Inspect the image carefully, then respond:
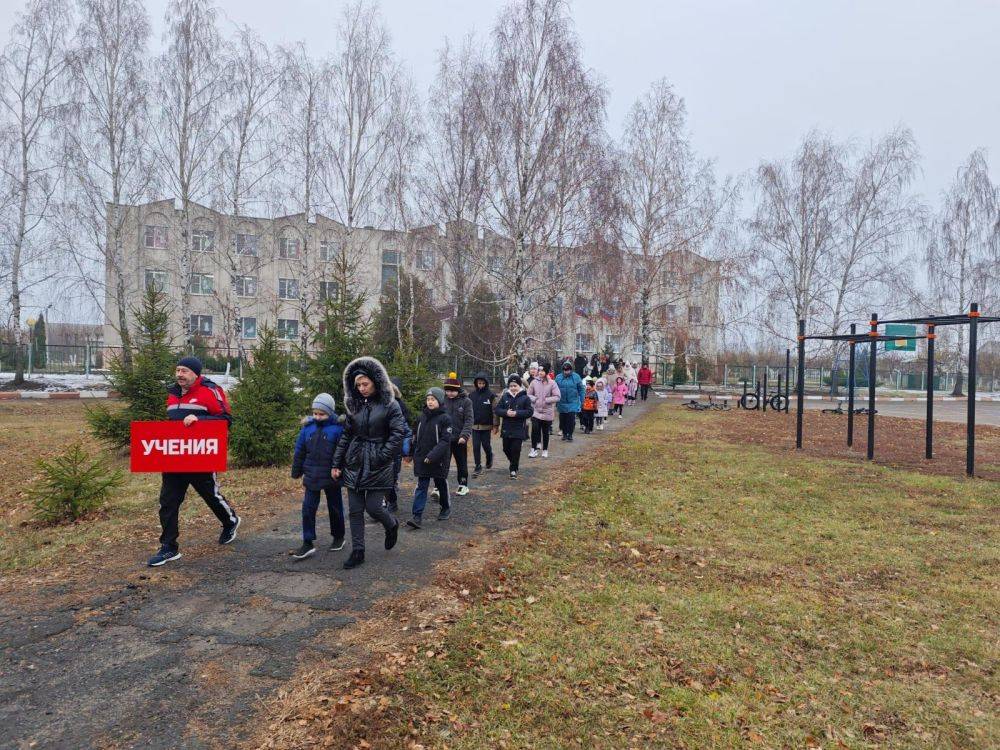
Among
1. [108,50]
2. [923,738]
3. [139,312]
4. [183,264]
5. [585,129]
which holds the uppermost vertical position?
[108,50]

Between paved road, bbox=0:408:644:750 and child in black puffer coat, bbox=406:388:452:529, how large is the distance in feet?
3.05

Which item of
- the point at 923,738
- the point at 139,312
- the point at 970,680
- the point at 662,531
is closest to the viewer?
the point at 923,738

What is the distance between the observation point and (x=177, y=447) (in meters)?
5.63

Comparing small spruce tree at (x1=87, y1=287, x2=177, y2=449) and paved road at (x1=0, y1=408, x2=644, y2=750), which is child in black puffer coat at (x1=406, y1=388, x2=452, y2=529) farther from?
small spruce tree at (x1=87, y1=287, x2=177, y2=449)

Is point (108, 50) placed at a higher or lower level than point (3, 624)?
higher

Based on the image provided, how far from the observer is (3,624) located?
14.8 ft

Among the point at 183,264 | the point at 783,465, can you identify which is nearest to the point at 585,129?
the point at 783,465

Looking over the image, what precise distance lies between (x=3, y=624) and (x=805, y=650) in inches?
218

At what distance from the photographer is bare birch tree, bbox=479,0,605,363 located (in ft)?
66.2

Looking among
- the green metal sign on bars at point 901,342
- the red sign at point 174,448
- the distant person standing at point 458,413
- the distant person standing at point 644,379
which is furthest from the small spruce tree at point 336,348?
the distant person standing at point 644,379

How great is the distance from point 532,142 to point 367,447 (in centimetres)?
1683

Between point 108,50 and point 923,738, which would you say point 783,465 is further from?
point 108,50

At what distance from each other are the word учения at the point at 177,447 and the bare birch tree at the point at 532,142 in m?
14.8

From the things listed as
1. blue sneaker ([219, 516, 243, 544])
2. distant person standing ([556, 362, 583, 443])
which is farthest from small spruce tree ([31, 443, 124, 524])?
distant person standing ([556, 362, 583, 443])
